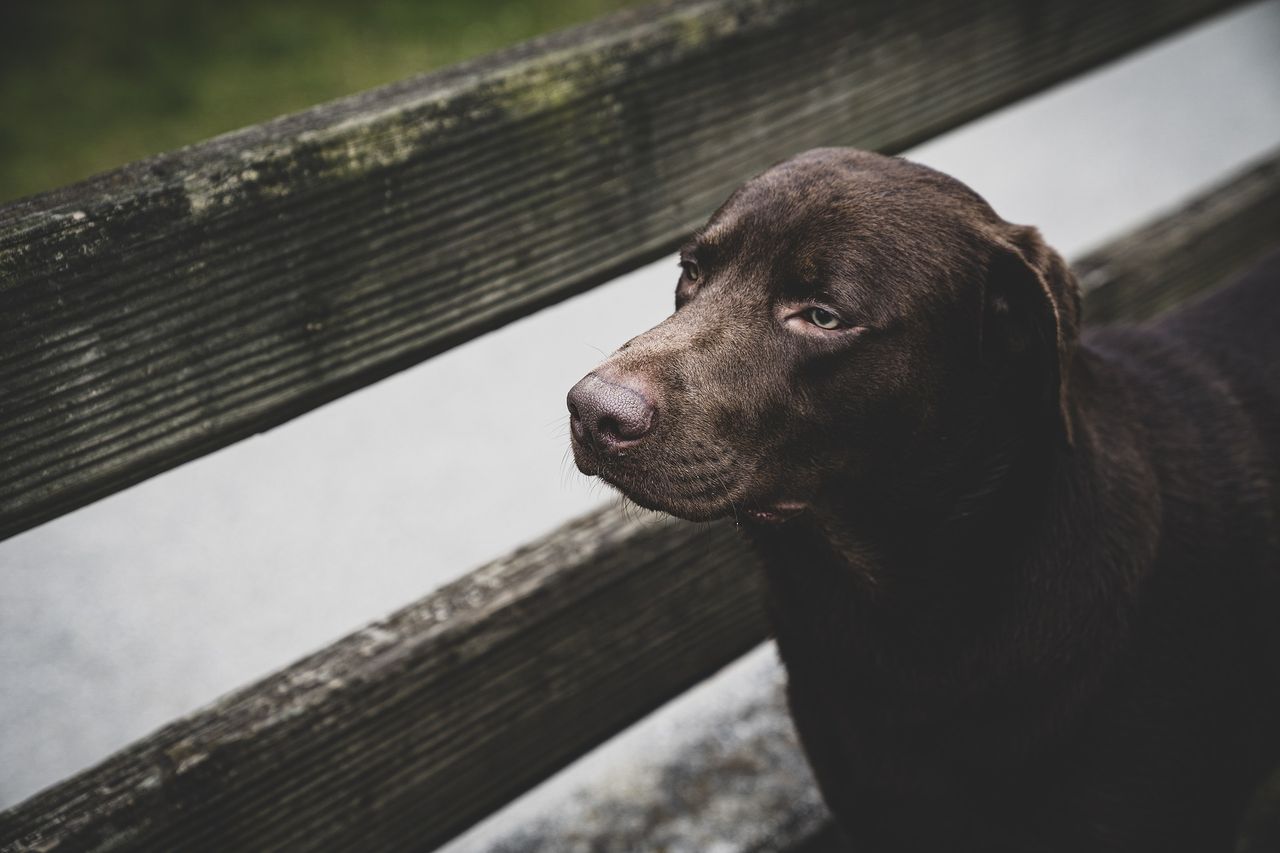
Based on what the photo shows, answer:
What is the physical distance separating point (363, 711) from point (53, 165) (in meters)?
5.06

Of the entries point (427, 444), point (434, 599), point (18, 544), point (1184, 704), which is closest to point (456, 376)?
point (427, 444)

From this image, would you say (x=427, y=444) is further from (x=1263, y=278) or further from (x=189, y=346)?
(x=1263, y=278)

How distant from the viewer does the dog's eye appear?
1.59m

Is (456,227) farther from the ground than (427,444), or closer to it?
Result: farther from the ground

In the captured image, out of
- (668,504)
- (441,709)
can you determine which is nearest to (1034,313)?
(668,504)

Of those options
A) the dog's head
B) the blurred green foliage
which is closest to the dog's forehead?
the dog's head

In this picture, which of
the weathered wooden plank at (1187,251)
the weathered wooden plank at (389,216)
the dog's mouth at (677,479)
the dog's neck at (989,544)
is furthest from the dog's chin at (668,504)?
the weathered wooden plank at (1187,251)

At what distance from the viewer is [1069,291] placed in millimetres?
1638

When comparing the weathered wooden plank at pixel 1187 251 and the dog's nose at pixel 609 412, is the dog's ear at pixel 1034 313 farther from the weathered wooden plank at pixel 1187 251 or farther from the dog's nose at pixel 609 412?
the weathered wooden plank at pixel 1187 251

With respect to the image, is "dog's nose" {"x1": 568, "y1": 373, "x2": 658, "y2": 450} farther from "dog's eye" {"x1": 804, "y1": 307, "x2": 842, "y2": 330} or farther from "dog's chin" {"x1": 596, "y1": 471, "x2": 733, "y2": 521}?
"dog's eye" {"x1": 804, "y1": 307, "x2": 842, "y2": 330}

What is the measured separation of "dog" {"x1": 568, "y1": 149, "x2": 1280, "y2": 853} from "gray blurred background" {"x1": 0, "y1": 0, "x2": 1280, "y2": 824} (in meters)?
0.87

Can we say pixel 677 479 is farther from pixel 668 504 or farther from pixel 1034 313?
pixel 1034 313

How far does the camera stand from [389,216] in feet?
5.04

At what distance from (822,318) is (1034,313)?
312 mm
